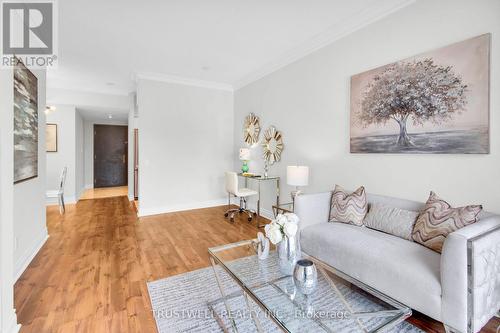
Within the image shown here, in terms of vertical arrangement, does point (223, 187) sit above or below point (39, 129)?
below

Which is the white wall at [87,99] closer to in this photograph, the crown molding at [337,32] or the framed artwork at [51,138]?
the framed artwork at [51,138]

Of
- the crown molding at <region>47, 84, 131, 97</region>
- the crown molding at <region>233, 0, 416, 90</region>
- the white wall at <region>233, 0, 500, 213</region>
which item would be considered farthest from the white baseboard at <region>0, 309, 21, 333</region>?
the crown molding at <region>47, 84, 131, 97</region>

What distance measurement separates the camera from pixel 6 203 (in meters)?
1.52

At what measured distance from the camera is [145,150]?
4.69m

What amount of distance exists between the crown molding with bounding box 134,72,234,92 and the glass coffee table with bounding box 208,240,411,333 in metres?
3.88

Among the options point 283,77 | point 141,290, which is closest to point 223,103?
point 283,77

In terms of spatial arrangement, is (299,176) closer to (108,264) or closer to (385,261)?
(385,261)

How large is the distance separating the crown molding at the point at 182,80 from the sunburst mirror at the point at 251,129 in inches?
39.5

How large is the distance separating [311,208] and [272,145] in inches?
76.9

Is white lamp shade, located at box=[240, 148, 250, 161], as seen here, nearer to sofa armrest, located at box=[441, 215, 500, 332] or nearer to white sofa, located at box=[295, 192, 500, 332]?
white sofa, located at box=[295, 192, 500, 332]

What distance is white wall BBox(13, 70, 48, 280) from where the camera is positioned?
2.44 metres

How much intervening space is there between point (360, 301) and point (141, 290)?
6.12 feet

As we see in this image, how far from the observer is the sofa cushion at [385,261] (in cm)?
157

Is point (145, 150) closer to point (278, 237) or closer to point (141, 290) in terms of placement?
point (141, 290)
